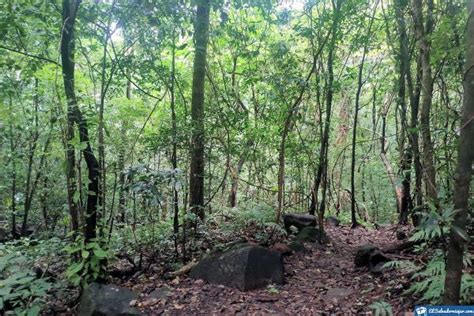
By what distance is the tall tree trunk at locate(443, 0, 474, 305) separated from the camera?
2.35m

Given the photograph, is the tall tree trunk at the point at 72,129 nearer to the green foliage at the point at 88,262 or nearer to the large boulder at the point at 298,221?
the green foliage at the point at 88,262

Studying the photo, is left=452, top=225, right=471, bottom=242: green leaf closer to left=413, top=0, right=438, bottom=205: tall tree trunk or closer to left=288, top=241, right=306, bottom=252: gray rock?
left=413, top=0, right=438, bottom=205: tall tree trunk

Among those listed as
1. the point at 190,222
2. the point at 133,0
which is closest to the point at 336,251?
the point at 190,222

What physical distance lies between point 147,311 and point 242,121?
3449 mm

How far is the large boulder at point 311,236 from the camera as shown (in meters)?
6.52

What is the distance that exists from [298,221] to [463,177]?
4868mm

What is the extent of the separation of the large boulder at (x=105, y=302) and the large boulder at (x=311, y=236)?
3.30 meters

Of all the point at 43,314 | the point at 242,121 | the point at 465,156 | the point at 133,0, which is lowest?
the point at 43,314

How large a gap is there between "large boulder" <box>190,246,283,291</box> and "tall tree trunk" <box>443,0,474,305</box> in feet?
8.53

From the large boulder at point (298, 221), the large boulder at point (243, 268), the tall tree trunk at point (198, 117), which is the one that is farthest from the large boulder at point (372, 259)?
the tall tree trunk at point (198, 117)

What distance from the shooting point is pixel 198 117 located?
6.09 m

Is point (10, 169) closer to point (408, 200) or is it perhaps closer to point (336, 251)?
point (336, 251)

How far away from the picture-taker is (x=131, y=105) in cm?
773

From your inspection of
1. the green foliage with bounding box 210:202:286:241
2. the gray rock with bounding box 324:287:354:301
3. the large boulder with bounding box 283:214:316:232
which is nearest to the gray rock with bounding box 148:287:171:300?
the green foliage with bounding box 210:202:286:241
